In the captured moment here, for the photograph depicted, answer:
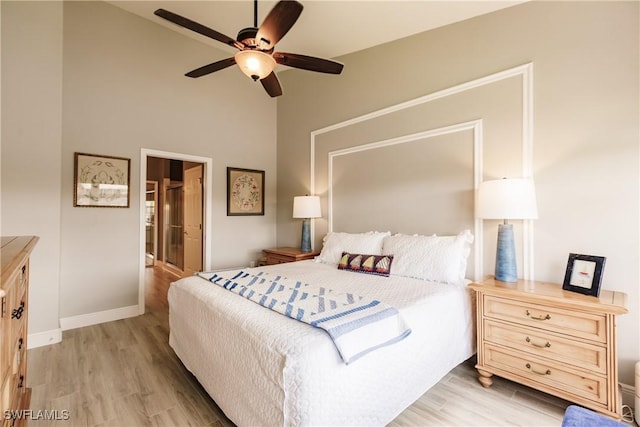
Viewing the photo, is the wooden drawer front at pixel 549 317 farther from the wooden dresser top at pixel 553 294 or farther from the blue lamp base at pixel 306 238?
the blue lamp base at pixel 306 238

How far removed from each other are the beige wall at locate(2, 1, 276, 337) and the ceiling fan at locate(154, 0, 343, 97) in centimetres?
156

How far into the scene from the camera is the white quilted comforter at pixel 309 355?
4.04 feet

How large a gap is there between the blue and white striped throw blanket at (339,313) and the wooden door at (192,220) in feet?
9.06

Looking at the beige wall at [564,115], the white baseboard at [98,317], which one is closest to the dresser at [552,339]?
the beige wall at [564,115]

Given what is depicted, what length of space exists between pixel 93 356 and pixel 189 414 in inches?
52.5

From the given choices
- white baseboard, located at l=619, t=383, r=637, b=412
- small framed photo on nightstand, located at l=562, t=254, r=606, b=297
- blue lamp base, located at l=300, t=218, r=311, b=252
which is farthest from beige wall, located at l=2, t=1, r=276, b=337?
white baseboard, located at l=619, t=383, r=637, b=412

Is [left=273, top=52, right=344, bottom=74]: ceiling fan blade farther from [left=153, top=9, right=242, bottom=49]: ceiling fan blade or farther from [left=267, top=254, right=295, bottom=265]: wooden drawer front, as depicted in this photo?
[left=267, top=254, right=295, bottom=265]: wooden drawer front

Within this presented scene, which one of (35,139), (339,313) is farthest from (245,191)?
(339,313)

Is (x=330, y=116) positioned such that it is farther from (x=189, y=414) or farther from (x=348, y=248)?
(x=189, y=414)

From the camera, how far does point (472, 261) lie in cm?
258

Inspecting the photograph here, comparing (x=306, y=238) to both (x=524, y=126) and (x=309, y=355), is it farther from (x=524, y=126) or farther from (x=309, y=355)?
(x=309, y=355)

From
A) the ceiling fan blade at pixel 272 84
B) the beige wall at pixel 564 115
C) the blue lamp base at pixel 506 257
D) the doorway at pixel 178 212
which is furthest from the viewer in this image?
the doorway at pixel 178 212

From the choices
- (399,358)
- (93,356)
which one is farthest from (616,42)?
(93,356)

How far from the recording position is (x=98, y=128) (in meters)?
3.18
